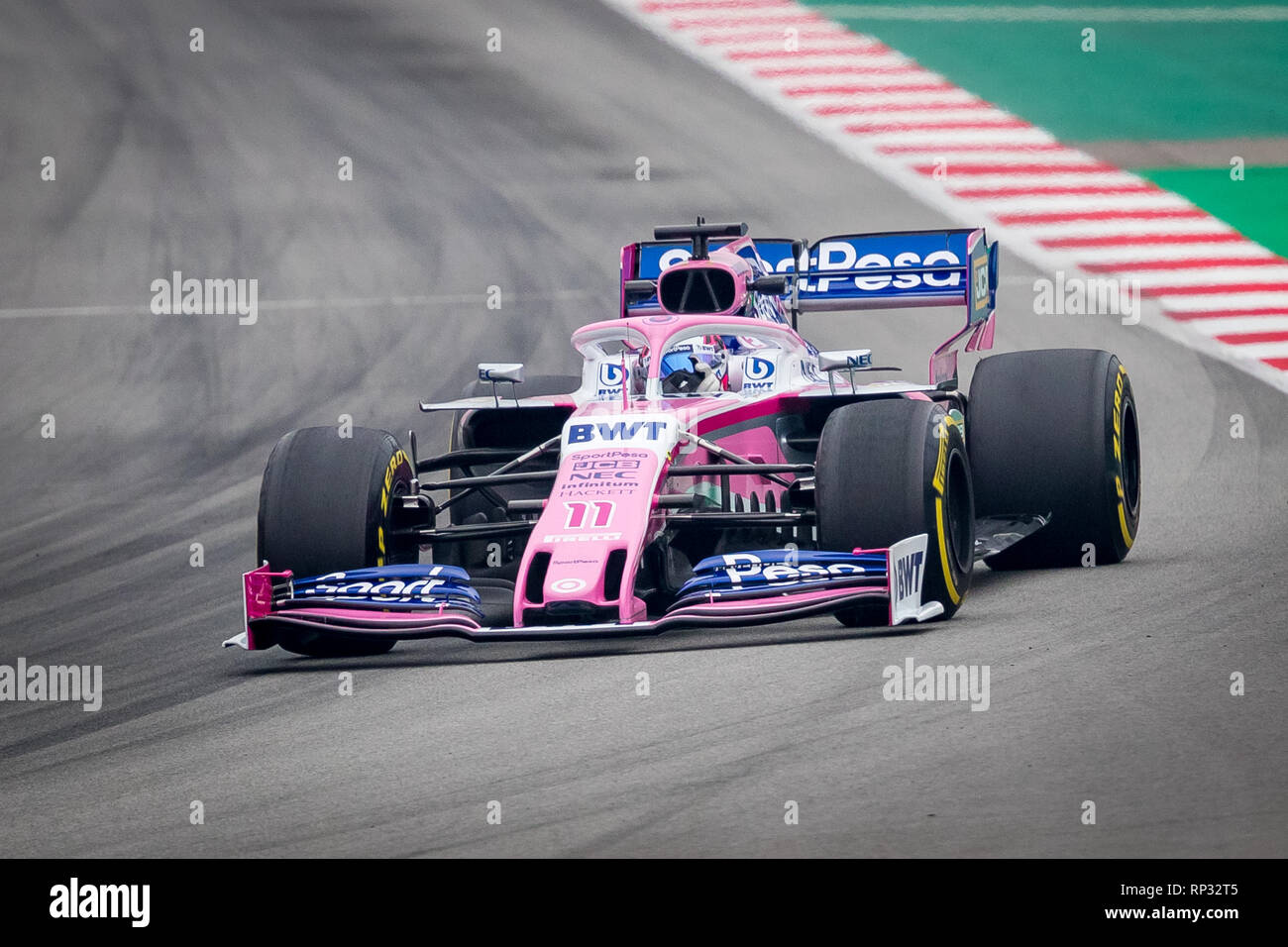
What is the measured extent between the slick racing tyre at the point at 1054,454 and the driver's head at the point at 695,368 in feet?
4.59

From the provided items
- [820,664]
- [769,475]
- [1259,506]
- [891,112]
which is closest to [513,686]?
[820,664]

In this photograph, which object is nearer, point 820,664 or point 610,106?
point 820,664

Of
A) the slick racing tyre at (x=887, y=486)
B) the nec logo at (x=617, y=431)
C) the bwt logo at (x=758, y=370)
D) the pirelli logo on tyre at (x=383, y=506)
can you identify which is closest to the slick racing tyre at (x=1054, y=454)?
the bwt logo at (x=758, y=370)

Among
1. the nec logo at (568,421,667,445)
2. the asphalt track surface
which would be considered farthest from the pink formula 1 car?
the asphalt track surface

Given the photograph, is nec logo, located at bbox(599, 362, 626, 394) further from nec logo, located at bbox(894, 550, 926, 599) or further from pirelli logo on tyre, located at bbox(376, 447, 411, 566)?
nec logo, located at bbox(894, 550, 926, 599)

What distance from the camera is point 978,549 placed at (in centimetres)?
959

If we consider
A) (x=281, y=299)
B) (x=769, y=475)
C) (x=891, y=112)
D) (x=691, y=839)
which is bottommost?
(x=691, y=839)

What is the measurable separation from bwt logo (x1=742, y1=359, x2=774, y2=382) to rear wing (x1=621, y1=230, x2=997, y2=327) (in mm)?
1641

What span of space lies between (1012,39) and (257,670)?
17.8 meters

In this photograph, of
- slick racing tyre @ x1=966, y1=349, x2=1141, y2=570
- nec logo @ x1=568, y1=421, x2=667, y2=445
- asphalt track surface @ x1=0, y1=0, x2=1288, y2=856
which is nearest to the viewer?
asphalt track surface @ x1=0, y1=0, x2=1288, y2=856

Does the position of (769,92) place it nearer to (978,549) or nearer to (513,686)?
(978,549)

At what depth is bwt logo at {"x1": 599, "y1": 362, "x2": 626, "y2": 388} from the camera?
10.1 m

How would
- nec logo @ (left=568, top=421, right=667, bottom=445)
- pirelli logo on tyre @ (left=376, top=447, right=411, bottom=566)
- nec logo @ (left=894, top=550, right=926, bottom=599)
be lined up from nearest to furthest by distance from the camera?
nec logo @ (left=894, top=550, right=926, bottom=599) < nec logo @ (left=568, top=421, right=667, bottom=445) < pirelli logo on tyre @ (left=376, top=447, right=411, bottom=566)

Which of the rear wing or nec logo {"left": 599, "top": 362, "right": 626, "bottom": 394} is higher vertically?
the rear wing
